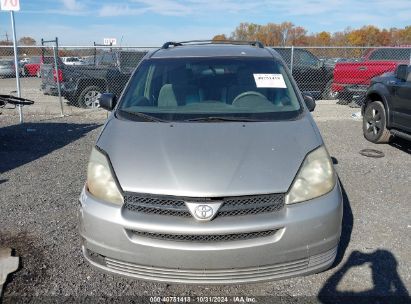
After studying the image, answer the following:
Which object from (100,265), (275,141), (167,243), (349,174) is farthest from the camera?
(349,174)

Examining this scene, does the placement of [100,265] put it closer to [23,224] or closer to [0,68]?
[23,224]

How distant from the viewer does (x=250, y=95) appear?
11.9 feet

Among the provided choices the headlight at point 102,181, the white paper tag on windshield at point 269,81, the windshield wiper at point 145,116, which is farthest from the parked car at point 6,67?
the headlight at point 102,181

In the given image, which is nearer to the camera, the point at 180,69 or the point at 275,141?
the point at 275,141

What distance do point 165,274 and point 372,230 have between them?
2357 millimetres

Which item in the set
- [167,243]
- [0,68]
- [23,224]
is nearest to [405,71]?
[167,243]

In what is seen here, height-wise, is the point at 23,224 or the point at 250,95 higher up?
the point at 250,95

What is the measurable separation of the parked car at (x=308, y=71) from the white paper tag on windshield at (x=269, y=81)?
9.73 m

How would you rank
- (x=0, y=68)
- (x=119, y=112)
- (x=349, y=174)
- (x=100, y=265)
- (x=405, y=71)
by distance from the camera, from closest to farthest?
(x=100, y=265) → (x=119, y=112) → (x=349, y=174) → (x=405, y=71) → (x=0, y=68)

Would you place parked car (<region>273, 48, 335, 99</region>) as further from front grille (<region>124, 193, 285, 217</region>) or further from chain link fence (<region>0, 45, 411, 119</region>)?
front grille (<region>124, 193, 285, 217</region>)

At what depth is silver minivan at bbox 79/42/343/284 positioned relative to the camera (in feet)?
7.78

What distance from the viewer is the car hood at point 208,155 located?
→ 2.46 m

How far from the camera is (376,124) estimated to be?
7.36 meters

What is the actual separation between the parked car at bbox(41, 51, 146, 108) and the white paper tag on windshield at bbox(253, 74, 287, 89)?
330 inches
